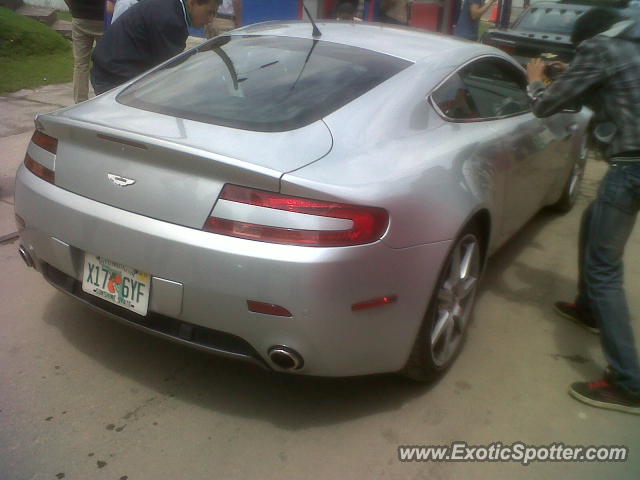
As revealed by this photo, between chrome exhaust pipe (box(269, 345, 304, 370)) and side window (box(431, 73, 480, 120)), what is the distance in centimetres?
139

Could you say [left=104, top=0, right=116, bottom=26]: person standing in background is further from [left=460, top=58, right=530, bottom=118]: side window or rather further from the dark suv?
the dark suv

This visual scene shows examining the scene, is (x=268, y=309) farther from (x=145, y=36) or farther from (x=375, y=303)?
(x=145, y=36)

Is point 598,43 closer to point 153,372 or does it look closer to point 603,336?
point 603,336

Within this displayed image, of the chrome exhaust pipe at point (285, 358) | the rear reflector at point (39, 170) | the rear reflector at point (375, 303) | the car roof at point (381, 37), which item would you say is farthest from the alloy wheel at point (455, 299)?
the rear reflector at point (39, 170)

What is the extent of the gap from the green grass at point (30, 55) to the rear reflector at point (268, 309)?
6.90 metres

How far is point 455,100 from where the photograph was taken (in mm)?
3275

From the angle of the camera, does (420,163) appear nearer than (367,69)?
Yes

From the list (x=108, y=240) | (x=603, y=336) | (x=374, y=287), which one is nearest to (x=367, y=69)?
(x=374, y=287)

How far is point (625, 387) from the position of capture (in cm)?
297

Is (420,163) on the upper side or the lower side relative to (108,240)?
upper

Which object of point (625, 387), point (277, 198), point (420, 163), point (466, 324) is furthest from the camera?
point (466, 324)

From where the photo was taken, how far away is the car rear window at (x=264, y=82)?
110 inches

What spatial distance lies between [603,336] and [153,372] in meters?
2.02

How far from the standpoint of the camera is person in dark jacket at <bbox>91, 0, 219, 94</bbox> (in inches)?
169
